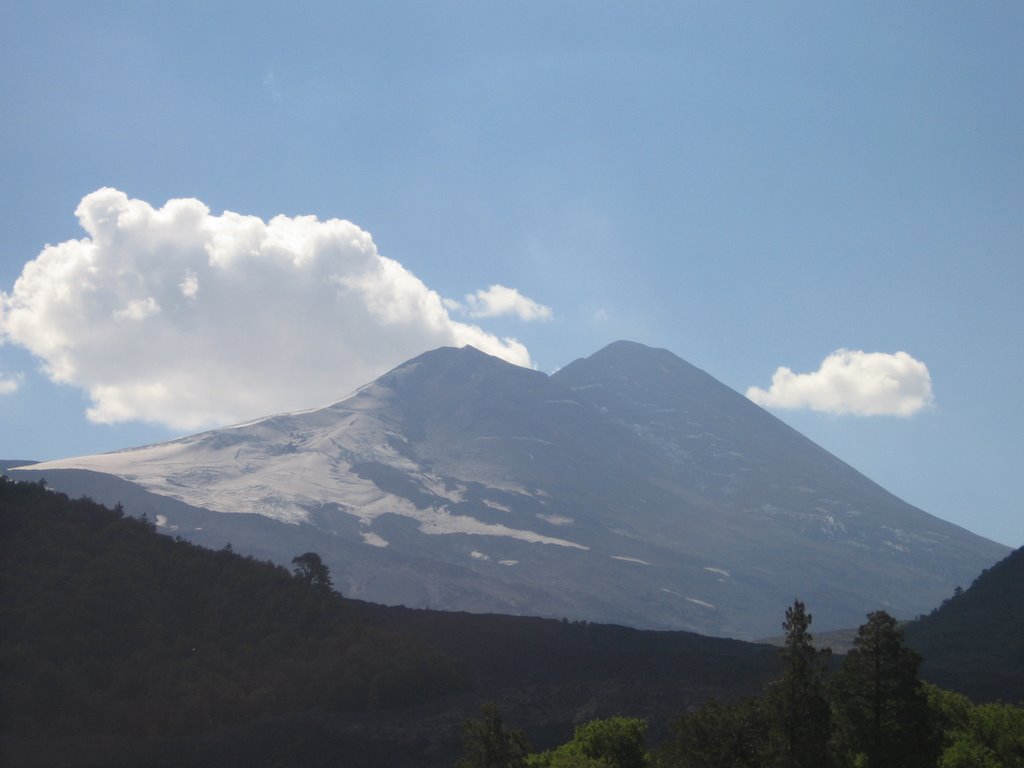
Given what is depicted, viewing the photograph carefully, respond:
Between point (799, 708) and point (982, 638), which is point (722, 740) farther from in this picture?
point (982, 638)

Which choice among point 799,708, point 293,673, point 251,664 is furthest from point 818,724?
point 251,664

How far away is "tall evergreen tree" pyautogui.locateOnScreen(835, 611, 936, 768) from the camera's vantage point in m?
27.8

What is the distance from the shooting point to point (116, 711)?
5809 cm

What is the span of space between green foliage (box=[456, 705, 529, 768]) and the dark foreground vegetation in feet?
0.51

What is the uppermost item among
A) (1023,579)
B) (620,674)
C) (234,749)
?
(1023,579)

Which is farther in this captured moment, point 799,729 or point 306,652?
point 306,652

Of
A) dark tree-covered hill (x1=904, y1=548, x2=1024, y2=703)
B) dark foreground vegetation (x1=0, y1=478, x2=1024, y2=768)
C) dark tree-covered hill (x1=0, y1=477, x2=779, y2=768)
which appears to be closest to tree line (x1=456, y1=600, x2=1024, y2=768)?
dark foreground vegetation (x1=0, y1=478, x2=1024, y2=768)

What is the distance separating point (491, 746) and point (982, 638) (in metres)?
66.4

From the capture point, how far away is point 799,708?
1064 inches

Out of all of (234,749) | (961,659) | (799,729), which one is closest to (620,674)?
(234,749)

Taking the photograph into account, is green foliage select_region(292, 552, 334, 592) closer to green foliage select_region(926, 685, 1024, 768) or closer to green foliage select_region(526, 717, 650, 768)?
green foliage select_region(526, 717, 650, 768)

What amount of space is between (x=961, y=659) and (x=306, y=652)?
46.3 m

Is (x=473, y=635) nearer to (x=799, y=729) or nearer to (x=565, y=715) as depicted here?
(x=565, y=715)

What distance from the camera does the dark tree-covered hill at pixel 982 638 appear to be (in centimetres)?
5925
